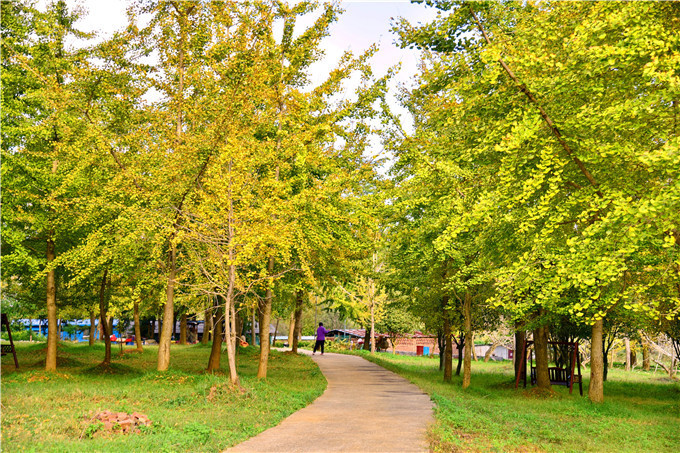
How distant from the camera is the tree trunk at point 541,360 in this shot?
17.1 metres

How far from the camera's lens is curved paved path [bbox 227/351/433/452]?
782cm

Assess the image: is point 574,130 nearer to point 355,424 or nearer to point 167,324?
point 355,424

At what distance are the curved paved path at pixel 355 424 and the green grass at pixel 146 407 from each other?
0.38 meters

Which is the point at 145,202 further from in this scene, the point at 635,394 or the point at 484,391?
the point at 635,394

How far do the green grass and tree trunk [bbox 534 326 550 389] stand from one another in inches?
283

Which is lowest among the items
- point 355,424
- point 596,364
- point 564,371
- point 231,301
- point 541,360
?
point 564,371

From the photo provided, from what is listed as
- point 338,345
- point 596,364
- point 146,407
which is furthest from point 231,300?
point 338,345

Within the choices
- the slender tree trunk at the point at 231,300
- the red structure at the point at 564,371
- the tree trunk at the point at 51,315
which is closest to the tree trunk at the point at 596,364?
the red structure at the point at 564,371

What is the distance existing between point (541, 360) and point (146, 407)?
41.3 feet

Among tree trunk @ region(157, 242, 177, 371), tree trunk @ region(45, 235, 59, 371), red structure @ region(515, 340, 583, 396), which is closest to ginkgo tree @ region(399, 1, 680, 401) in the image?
red structure @ region(515, 340, 583, 396)

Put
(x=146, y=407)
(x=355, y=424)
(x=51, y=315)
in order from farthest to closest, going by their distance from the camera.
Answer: (x=51, y=315)
(x=146, y=407)
(x=355, y=424)

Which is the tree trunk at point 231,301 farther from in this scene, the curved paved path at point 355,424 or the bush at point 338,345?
the bush at point 338,345

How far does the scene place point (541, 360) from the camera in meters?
17.4

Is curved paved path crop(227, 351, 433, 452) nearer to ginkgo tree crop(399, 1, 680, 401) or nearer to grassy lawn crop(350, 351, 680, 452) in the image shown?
grassy lawn crop(350, 351, 680, 452)
